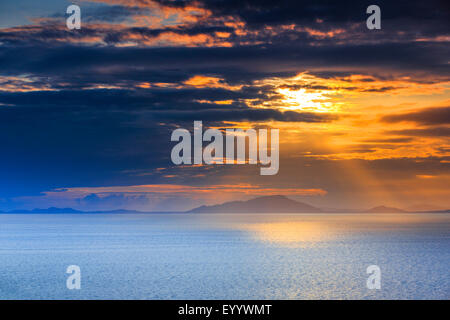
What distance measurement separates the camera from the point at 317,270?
56.6 metres

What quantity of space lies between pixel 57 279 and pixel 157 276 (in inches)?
404

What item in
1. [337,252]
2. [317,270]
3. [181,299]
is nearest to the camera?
[181,299]
